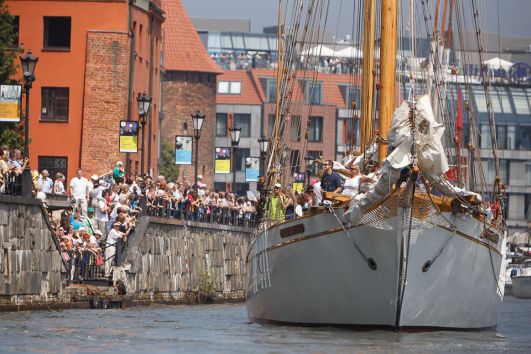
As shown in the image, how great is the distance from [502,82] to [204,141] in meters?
30.1

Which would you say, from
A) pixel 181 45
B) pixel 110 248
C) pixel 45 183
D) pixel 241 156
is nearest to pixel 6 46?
pixel 45 183

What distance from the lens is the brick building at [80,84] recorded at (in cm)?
7525

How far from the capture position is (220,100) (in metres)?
171

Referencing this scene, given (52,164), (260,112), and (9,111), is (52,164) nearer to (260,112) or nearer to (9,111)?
(9,111)

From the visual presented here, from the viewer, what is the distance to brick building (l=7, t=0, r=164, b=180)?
75250mm

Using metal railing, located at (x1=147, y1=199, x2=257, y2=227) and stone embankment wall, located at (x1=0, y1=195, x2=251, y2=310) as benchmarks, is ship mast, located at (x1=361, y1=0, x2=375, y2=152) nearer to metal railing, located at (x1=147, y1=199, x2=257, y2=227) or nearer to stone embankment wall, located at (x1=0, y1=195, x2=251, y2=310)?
stone embankment wall, located at (x1=0, y1=195, x2=251, y2=310)

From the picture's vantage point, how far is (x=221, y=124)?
170m

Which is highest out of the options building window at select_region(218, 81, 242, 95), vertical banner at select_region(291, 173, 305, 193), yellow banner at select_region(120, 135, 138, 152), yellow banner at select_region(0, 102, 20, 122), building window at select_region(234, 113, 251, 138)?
building window at select_region(218, 81, 242, 95)

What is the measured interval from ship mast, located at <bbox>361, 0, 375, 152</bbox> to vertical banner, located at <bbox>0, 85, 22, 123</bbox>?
28.1 feet

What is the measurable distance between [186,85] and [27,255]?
10404 centimetres

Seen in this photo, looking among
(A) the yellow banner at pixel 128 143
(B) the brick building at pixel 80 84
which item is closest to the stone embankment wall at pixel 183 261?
(A) the yellow banner at pixel 128 143

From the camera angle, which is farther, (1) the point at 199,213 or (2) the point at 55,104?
(2) the point at 55,104

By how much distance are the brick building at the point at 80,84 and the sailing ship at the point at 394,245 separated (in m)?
40.3

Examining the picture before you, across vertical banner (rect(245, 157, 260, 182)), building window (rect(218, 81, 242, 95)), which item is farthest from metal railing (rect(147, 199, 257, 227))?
building window (rect(218, 81, 242, 95))
